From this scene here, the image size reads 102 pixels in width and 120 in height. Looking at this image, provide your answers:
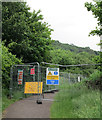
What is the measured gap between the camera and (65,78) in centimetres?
1272

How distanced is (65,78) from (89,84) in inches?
74.1

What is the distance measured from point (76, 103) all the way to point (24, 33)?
8329 mm

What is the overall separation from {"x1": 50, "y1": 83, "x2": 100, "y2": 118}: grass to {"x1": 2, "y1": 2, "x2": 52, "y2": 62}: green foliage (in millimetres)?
5221

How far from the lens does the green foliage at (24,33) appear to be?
14711 mm

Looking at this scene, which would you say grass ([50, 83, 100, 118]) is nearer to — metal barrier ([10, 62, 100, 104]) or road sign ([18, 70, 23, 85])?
metal barrier ([10, 62, 100, 104])

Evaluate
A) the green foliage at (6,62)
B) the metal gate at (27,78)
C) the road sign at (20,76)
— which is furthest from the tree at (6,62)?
the road sign at (20,76)

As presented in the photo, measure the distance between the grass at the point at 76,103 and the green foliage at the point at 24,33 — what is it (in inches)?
206

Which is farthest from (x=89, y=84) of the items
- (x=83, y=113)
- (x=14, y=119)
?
(x=14, y=119)

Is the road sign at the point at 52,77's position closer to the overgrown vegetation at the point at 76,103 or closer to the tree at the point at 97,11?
the overgrown vegetation at the point at 76,103

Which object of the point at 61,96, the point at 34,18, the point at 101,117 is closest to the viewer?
the point at 101,117

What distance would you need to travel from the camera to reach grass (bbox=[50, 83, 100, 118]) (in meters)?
7.26

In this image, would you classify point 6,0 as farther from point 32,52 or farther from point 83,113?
point 83,113

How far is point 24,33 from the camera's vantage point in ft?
49.5

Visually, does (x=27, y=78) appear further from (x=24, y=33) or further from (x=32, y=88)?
(x=24, y=33)
